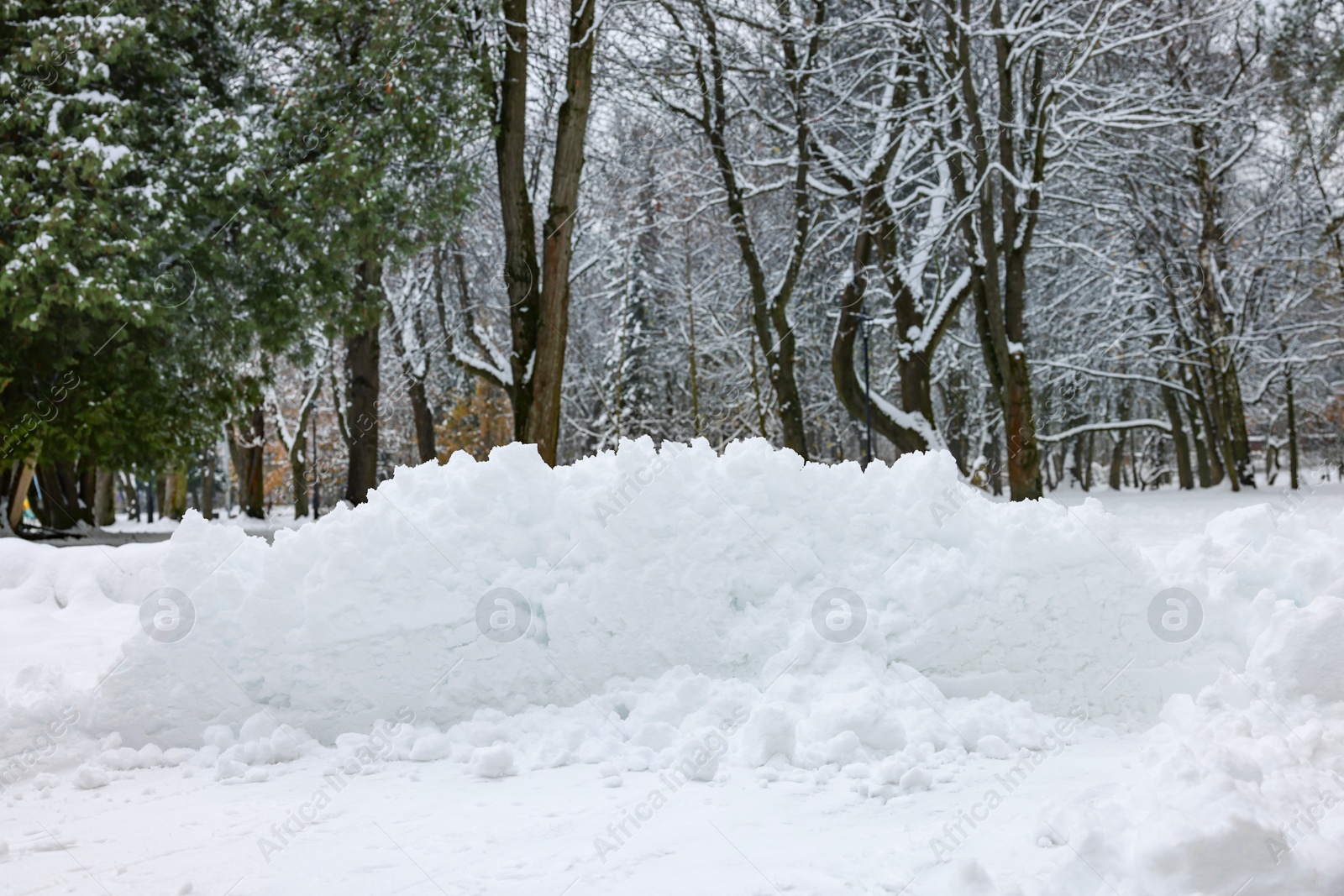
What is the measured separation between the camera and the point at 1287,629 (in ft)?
13.9

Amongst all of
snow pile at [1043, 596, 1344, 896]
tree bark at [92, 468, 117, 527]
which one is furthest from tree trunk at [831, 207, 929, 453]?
tree bark at [92, 468, 117, 527]

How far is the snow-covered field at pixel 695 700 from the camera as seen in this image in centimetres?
292

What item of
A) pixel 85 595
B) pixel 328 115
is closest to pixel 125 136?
pixel 328 115

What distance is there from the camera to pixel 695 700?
167 inches

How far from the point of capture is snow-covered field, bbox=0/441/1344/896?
292 cm

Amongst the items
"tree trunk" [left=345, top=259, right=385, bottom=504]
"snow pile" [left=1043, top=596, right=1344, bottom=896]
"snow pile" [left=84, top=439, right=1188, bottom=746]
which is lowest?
"snow pile" [left=1043, top=596, right=1344, bottom=896]

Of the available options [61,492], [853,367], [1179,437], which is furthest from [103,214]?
[1179,437]

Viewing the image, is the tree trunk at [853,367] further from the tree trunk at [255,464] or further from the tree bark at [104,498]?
the tree bark at [104,498]

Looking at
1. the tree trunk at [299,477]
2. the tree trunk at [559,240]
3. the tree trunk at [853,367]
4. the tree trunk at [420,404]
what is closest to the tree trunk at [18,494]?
the tree trunk at [420,404]

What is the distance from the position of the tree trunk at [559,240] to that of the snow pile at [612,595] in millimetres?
4819

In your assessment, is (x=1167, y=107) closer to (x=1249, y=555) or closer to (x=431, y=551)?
(x=1249, y=555)

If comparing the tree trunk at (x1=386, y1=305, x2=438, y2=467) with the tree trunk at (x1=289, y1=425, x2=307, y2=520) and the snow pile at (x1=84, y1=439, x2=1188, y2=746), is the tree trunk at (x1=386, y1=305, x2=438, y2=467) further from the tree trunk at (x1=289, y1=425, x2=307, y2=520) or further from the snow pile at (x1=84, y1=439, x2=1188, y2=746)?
the snow pile at (x1=84, y1=439, x2=1188, y2=746)

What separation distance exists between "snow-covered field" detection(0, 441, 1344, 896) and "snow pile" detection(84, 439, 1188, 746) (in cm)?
2

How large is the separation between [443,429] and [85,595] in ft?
86.2
